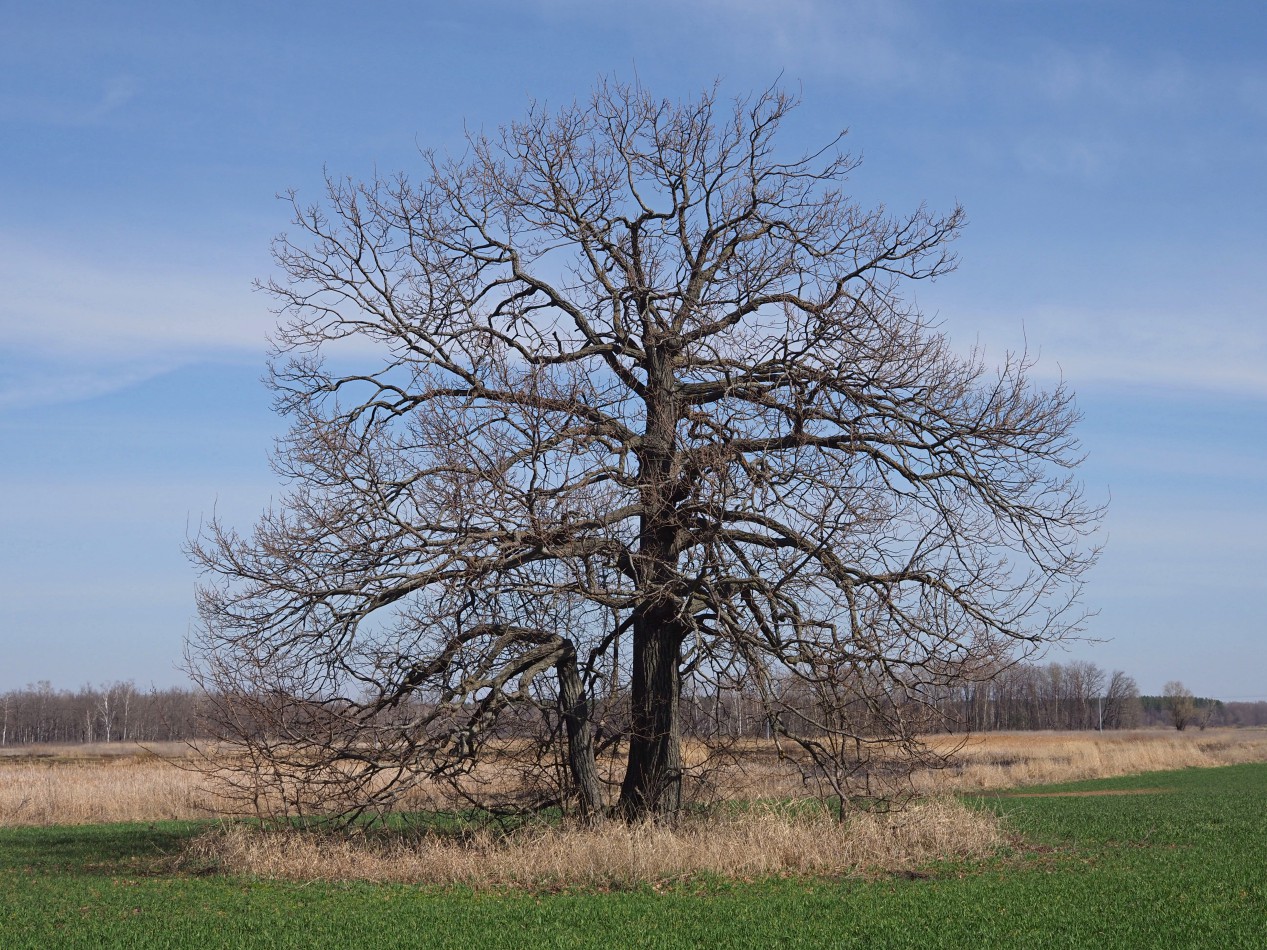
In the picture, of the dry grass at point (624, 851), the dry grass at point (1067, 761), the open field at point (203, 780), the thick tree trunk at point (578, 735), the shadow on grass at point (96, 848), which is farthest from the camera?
the dry grass at point (1067, 761)

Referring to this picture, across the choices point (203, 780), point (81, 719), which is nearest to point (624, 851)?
point (203, 780)

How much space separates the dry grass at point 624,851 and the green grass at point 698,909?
1.88 feet

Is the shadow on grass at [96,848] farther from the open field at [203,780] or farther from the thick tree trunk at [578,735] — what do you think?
the thick tree trunk at [578,735]

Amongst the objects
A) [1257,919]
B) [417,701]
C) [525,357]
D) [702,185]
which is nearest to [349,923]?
[417,701]

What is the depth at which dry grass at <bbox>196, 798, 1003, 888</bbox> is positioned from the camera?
47.5 feet

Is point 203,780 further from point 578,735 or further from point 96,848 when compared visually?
point 578,735

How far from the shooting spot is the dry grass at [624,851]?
1447 cm

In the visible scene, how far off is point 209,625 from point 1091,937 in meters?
12.0

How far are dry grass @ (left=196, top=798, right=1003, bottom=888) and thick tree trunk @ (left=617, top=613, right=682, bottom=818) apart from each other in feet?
1.88

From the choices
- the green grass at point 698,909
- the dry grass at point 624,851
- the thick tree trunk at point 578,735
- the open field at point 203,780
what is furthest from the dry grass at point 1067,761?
the thick tree trunk at point 578,735

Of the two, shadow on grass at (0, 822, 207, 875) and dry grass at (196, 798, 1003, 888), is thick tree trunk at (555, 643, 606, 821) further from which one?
shadow on grass at (0, 822, 207, 875)

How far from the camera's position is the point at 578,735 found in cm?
1658

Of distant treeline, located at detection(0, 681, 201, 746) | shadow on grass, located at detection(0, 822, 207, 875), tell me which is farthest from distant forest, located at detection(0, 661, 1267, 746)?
shadow on grass, located at detection(0, 822, 207, 875)

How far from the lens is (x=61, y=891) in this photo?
14477 millimetres
